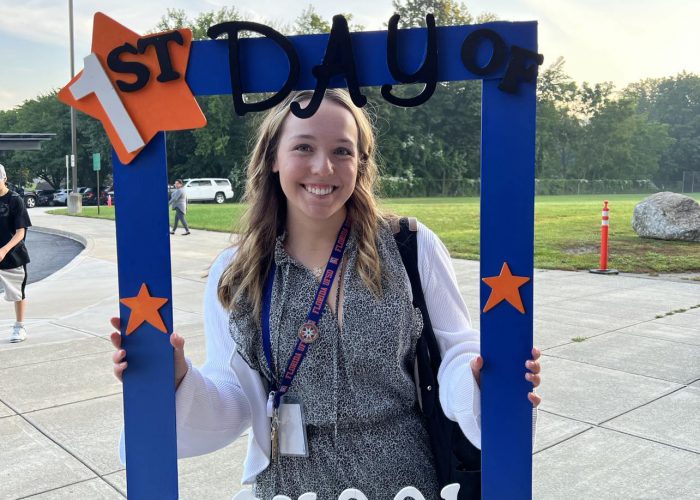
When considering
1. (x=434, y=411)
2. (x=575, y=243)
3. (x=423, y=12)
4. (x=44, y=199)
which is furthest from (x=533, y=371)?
(x=44, y=199)

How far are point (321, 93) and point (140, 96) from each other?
0.41m

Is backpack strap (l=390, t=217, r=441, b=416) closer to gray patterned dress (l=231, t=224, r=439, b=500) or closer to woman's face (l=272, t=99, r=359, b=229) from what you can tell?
gray patterned dress (l=231, t=224, r=439, b=500)

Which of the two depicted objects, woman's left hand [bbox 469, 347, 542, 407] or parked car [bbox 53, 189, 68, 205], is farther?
parked car [bbox 53, 189, 68, 205]

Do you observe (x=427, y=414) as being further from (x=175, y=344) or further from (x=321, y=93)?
(x=321, y=93)

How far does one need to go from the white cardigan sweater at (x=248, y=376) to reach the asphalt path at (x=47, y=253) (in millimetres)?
9221

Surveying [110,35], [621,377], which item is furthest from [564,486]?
[110,35]

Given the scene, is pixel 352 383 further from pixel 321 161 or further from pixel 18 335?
pixel 18 335

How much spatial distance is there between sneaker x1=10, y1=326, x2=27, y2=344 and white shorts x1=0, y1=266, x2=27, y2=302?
0.27 meters

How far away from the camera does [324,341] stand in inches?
61.1

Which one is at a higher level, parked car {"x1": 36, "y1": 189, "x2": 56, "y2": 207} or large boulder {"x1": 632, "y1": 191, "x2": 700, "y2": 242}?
parked car {"x1": 36, "y1": 189, "x2": 56, "y2": 207}

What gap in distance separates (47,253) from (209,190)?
20.2 meters

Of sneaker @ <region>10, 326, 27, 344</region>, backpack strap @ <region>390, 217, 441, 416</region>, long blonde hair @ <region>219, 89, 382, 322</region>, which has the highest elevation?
long blonde hair @ <region>219, 89, 382, 322</region>

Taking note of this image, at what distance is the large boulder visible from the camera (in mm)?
13430

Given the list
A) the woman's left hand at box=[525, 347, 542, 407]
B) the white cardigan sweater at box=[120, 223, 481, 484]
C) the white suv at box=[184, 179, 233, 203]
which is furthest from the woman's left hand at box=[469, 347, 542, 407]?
the white suv at box=[184, 179, 233, 203]
